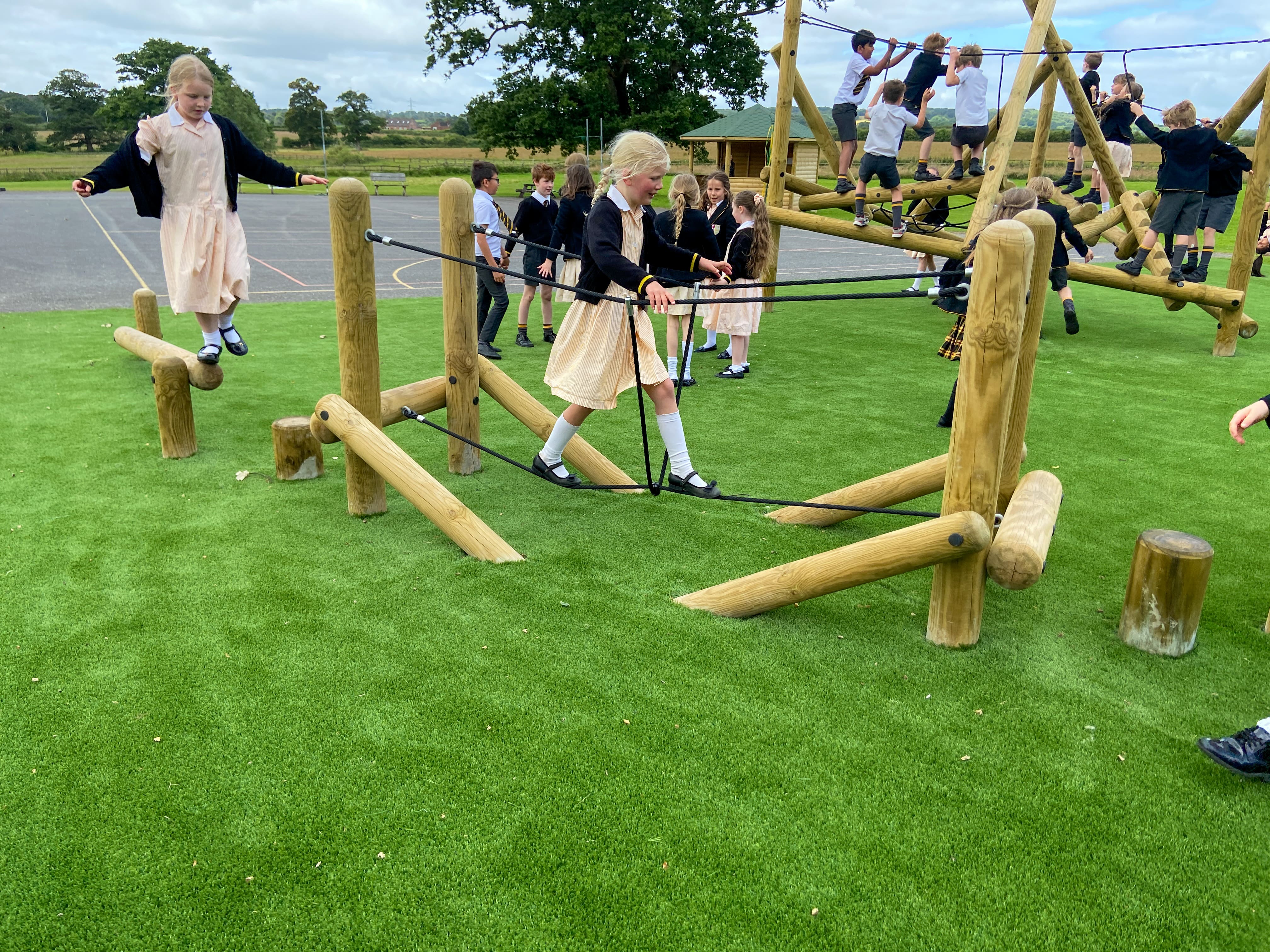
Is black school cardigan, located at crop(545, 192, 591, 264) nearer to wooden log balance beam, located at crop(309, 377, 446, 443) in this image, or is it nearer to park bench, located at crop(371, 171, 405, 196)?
wooden log balance beam, located at crop(309, 377, 446, 443)

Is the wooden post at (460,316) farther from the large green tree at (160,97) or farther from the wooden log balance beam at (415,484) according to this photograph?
the large green tree at (160,97)

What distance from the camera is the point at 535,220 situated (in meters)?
8.80

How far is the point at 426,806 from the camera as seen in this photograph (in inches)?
99.2

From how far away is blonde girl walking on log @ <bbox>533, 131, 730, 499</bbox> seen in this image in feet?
13.0

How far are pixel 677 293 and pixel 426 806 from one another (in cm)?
635

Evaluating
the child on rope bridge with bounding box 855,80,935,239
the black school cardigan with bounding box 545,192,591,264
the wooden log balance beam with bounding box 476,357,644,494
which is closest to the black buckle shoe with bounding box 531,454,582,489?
the wooden log balance beam with bounding box 476,357,644,494

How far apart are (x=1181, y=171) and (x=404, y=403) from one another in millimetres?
8455

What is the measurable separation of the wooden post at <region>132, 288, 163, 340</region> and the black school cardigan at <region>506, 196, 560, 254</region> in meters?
3.19

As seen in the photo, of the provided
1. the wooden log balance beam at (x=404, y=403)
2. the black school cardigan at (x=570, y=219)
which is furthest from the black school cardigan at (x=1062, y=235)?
the wooden log balance beam at (x=404, y=403)

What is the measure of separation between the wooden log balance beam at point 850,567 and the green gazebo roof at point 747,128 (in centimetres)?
3342

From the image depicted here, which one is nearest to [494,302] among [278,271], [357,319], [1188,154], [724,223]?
[724,223]

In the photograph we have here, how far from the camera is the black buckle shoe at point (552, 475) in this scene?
4.53 meters

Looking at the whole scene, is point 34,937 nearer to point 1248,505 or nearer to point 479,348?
point 1248,505

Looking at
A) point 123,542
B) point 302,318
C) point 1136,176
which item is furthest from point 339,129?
point 123,542
